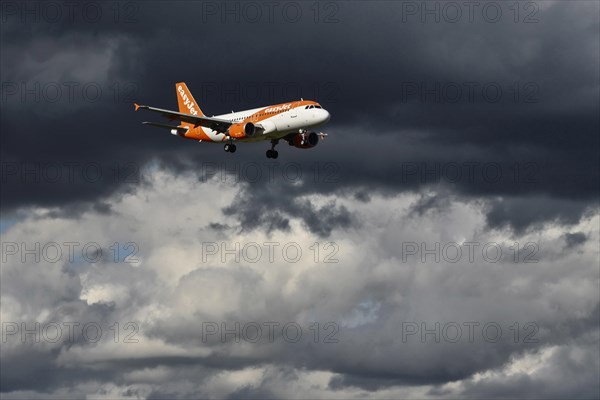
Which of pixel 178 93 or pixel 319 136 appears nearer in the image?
pixel 319 136

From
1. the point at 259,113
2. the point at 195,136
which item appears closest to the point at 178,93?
the point at 195,136

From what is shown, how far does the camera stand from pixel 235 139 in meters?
159

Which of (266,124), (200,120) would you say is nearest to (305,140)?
(266,124)

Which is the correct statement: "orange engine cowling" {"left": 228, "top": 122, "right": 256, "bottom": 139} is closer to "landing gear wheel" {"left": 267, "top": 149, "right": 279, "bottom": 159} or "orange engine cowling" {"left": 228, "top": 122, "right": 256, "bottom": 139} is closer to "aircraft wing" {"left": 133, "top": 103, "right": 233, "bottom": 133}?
"aircraft wing" {"left": 133, "top": 103, "right": 233, "bottom": 133}

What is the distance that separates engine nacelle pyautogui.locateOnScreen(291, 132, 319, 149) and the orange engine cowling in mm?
5904

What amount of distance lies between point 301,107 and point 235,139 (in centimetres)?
1066

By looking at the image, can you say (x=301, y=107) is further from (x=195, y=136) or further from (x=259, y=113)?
(x=195, y=136)

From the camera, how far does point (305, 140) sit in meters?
157

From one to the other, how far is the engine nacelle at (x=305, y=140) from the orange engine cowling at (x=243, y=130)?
5.90 meters

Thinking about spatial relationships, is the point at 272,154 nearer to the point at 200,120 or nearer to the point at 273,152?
the point at 273,152

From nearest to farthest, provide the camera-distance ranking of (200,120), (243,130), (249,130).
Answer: (249,130) < (243,130) < (200,120)

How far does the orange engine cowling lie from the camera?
155500 millimetres

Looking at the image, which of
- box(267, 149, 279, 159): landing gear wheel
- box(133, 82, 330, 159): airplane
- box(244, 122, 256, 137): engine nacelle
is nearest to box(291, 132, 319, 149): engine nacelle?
box(133, 82, 330, 159): airplane

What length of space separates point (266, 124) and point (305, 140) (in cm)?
556
